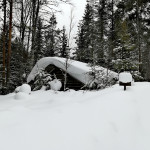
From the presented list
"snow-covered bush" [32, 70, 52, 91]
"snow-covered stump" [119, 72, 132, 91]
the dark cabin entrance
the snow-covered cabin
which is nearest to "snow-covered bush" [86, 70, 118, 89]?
the snow-covered cabin

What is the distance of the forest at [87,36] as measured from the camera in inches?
393

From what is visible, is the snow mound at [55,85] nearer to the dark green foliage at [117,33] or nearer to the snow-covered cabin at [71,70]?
the snow-covered cabin at [71,70]

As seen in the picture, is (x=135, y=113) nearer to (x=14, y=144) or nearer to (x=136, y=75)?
(x=14, y=144)

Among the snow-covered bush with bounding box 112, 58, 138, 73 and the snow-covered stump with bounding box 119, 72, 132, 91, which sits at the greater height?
the snow-covered bush with bounding box 112, 58, 138, 73

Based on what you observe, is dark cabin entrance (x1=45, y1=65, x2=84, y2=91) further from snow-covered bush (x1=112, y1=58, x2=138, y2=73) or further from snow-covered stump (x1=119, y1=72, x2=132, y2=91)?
snow-covered stump (x1=119, y1=72, x2=132, y2=91)

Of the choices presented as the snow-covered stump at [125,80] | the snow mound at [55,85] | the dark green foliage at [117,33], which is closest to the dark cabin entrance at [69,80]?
the snow mound at [55,85]

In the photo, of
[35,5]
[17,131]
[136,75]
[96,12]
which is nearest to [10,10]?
[35,5]

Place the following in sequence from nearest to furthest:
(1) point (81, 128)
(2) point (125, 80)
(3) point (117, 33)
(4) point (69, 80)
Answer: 1. (1) point (81, 128)
2. (2) point (125, 80)
3. (4) point (69, 80)
4. (3) point (117, 33)

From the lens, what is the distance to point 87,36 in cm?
2072

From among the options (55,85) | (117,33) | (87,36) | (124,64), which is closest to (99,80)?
(55,85)

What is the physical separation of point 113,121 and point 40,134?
1.30 m

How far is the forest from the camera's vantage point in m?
9.98

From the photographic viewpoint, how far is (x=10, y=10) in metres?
9.55

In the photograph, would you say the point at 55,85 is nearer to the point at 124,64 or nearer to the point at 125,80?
the point at 125,80
